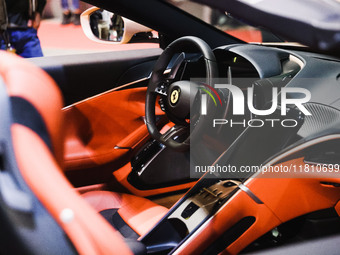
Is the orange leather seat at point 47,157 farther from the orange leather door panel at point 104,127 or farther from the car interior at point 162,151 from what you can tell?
the orange leather door panel at point 104,127

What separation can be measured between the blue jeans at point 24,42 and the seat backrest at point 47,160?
3.10m

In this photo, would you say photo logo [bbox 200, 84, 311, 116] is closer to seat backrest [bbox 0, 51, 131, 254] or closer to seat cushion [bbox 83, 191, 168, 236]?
seat cushion [bbox 83, 191, 168, 236]

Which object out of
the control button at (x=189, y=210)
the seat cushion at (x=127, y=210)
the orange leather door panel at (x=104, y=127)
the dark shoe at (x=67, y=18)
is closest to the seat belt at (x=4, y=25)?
the orange leather door panel at (x=104, y=127)

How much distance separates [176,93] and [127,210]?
2.03 ft

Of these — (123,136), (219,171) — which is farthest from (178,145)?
(123,136)

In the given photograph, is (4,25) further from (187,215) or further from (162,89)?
(187,215)

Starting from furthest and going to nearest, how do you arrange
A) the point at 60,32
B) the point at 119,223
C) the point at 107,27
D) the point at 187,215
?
1. the point at 60,32
2. the point at 107,27
3. the point at 119,223
4. the point at 187,215

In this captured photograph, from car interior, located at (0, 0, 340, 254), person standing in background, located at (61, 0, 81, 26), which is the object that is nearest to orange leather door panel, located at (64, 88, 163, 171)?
car interior, located at (0, 0, 340, 254)

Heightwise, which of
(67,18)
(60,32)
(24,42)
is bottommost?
(60,32)

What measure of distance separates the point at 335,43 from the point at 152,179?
156cm

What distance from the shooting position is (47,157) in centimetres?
47

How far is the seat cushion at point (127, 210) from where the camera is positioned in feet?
5.11

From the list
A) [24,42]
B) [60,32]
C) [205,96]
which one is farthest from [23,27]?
[60,32]

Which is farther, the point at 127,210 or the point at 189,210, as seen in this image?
the point at 127,210
